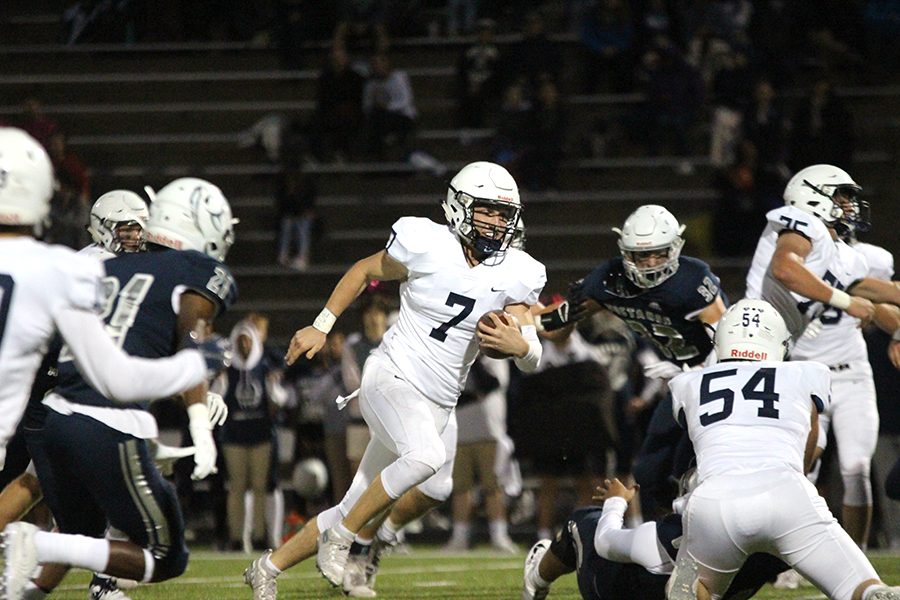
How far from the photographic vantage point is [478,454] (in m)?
10.4

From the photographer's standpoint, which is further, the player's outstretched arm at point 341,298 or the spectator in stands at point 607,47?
the spectator in stands at point 607,47

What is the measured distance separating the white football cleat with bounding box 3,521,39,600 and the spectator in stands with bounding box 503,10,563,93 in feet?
33.2

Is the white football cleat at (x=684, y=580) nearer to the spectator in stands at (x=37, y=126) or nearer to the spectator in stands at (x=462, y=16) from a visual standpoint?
the spectator in stands at (x=37, y=126)

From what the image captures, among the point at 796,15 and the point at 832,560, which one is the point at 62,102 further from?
the point at 832,560

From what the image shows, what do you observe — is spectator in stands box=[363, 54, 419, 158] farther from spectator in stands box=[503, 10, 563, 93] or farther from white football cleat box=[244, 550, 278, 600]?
white football cleat box=[244, 550, 278, 600]

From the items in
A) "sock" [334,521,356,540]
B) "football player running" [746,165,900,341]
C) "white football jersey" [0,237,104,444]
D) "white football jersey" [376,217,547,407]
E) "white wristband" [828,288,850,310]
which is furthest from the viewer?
"football player running" [746,165,900,341]

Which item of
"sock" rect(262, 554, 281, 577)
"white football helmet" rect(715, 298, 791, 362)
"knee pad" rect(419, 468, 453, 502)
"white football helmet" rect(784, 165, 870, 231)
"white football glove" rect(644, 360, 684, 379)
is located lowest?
"sock" rect(262, 554, 281, 577)

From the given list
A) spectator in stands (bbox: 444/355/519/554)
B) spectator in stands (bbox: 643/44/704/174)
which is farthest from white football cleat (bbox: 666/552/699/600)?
spectator in stands (bbox: 643/44/704/174)

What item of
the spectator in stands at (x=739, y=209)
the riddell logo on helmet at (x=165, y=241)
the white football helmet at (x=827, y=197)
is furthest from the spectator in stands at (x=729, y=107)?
the riddell logo on helmet at (x=165, y=241)

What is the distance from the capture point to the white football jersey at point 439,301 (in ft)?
19.9

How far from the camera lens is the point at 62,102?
50.0 feet

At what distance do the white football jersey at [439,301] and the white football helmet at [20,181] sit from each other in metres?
2.11

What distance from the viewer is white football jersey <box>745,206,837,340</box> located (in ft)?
22.3

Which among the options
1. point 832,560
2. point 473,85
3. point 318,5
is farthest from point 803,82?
point 832,560
